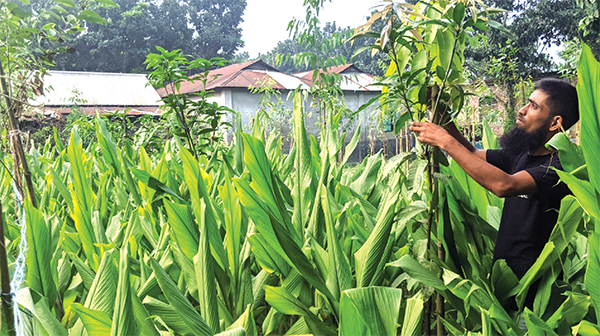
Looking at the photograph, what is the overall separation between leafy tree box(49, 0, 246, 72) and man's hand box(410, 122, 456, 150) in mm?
30227

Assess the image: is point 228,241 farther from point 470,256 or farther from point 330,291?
point 470,256

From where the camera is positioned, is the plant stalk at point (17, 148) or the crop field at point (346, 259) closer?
the crop field at point (346, 259)

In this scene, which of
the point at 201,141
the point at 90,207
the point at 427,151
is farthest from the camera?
the point at 201,141

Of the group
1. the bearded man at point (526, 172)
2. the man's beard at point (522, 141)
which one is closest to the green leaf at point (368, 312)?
the bearded man at point (526, 172)

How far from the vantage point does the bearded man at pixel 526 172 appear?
42.7 inches

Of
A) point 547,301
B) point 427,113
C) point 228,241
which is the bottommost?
point 547,301

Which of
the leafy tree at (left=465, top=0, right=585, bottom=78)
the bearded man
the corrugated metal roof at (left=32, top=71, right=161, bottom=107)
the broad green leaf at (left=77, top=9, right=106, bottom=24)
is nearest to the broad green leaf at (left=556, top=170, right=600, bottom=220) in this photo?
the bearded man

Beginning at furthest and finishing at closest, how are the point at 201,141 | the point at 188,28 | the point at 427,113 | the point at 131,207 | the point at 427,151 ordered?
the point at 188,28
the point at 201,141
the point at 131,207
the point at 427,113
the point at 427,151

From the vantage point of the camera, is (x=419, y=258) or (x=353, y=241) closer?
(x=419, y=258)

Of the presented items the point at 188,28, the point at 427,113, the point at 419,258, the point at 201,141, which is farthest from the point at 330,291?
the point at 188,28

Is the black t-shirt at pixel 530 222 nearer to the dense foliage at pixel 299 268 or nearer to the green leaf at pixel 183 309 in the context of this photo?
the dense foliage at pixel 299 268

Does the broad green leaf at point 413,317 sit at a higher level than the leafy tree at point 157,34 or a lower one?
lower

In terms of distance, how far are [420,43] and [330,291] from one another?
52cm

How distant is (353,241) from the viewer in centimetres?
110
